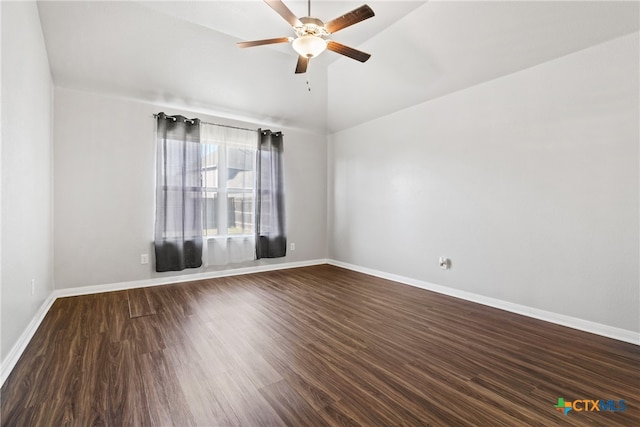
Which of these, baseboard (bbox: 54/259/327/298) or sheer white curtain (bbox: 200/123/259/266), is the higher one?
sheer white curtain (bbox: 200/123/259/266)

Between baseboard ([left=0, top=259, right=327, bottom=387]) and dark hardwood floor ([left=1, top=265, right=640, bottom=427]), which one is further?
baseboard ([left=0, top=259, right=327, bottom=387])

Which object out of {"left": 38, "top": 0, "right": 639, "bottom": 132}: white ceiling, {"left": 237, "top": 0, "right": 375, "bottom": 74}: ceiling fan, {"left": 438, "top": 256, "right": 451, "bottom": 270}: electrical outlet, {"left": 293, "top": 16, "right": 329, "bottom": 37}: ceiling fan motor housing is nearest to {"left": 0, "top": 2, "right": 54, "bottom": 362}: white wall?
{"left": 38, "top": 0, "right": 639, "bottom": 132}: white ceiling

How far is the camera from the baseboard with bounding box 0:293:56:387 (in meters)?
1.80

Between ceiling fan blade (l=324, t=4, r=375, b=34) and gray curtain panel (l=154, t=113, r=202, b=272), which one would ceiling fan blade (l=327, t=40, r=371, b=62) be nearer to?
ceiling fan blade (l=324, t=4, r=375, b=34)

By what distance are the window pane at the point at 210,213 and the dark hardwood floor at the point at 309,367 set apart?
1.50 m

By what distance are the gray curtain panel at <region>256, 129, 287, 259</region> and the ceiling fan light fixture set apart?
2413 millimetres

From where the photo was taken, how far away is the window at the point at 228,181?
14.5 feet

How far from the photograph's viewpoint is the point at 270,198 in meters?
5.00

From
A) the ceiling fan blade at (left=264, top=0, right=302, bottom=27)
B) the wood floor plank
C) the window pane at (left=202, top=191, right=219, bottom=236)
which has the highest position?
the ceiling fan blade at (left=264, top=0, right=302, bottom=27)

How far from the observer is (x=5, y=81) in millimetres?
1860

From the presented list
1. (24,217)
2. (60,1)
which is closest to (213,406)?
(24,217)

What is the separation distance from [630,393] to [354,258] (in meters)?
3.70

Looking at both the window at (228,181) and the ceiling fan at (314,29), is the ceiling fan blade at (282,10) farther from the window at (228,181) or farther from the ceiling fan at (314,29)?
the window at (228,181)

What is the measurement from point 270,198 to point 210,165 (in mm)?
1130
